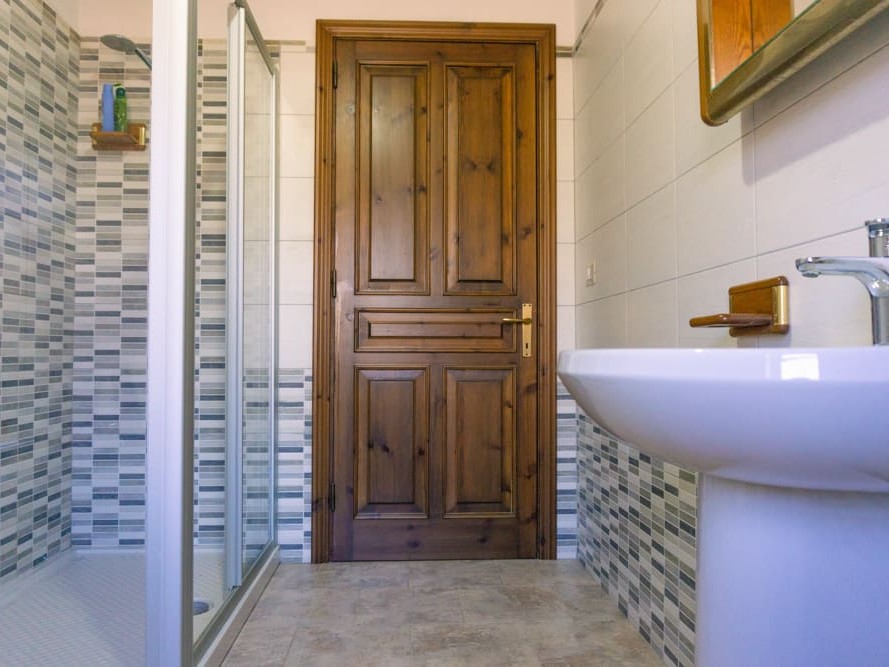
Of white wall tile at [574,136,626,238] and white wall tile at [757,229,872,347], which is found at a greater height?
white wall tile at [574,136,626,238]

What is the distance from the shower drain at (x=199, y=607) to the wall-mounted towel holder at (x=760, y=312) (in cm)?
130

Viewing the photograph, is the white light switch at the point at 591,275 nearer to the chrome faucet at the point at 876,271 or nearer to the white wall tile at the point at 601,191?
the white wall tile at the point at 601,191

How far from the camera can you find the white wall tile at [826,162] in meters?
0.86

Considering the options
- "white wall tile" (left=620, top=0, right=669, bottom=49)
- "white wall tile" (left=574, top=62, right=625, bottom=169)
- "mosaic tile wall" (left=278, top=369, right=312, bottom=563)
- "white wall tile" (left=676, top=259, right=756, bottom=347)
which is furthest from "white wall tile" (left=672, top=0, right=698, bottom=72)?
"mosaic tile wall" (left=278, top=369, right=312, bottom=563)

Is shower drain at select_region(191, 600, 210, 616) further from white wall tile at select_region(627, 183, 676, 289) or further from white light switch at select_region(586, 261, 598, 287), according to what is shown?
white light switch at select_region(586, 261, 598, 287)

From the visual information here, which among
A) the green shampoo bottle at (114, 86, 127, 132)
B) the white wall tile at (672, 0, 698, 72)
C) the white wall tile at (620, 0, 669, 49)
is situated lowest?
the green shampoo bottle at (114, 86, 127, 132)

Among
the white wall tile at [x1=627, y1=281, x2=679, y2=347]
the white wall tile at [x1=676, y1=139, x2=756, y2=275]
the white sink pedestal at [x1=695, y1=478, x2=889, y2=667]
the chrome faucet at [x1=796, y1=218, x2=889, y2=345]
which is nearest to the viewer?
the white sink pedestal at [x1=695, y1=478, x2=889, y2=667]

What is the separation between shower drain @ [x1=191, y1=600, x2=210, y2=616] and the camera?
1422 mm

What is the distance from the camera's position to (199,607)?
1.49 m

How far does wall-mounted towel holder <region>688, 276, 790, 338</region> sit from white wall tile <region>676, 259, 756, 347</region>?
0.17 ft

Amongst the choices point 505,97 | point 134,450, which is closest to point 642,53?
point 505,97

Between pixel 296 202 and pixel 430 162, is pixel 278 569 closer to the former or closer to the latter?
pixel 296 202

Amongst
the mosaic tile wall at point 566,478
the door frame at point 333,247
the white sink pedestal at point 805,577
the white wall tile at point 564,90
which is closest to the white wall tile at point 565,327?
the door frame at point 333,247

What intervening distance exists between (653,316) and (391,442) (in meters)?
1.18
